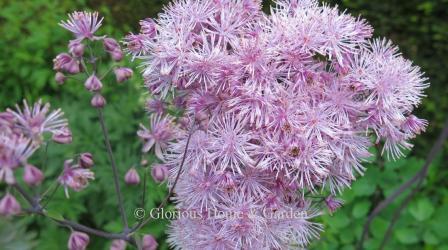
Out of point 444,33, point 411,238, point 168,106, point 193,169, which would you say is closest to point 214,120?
point 193,169

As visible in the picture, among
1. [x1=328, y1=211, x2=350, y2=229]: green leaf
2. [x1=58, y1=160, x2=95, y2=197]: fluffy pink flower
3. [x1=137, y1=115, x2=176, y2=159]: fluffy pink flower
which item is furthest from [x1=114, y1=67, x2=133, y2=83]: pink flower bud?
[x1=328, y1=211, x2=350, y2=229]: green leaf

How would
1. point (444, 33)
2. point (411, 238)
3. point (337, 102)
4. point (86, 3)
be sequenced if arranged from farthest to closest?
point (86, 3) < point (444, 33) < point (411, 238) < point (337, 102)

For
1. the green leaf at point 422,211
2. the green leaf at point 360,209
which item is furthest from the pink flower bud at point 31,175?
the green leaf at point 422,211

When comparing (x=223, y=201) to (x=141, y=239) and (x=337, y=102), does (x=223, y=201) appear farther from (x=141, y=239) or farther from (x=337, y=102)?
(x=337, y=102)

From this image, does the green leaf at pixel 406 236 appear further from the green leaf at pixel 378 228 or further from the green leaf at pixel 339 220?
the green leaf at pixel 339 220

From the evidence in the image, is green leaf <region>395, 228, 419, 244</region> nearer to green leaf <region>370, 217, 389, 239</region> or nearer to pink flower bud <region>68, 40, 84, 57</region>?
green leaf <region>370, 217, 389, 239</region>

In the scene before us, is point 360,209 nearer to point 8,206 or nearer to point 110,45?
point 110,45
